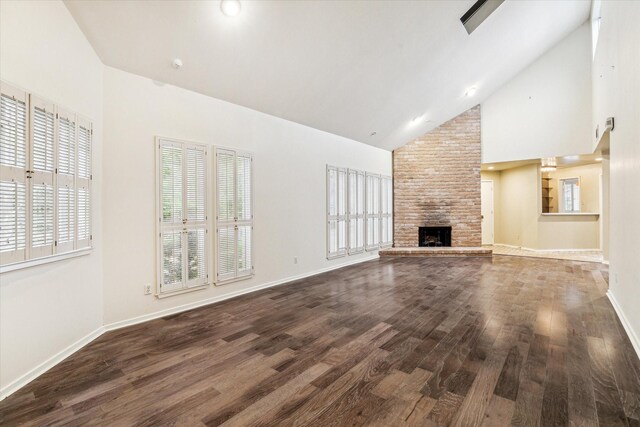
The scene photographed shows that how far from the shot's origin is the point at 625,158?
3.08 meters

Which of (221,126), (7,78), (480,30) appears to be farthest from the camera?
(480,30)

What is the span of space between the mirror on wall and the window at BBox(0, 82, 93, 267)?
9884 millimetres

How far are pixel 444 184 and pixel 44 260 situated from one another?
8.01 meters

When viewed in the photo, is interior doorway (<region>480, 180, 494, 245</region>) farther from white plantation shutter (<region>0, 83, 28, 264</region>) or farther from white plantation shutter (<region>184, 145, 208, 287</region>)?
white plantation shutter (<region>0, 83, 28, 264</region>)

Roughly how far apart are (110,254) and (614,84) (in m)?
6.27

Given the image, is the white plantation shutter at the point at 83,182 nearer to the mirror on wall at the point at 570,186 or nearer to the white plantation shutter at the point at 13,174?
the white plantation shutter at the point at 13,174

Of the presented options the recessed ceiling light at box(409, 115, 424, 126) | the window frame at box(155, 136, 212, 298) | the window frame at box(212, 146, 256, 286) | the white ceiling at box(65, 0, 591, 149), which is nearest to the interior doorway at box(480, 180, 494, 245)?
the white ceiling at box(65, 0, 591, 149)

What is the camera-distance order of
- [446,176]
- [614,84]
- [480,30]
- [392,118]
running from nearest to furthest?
[614,84] < [480,30] < [392,118] < [446,176]

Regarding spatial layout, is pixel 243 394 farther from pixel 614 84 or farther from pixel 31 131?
pixel 614 84

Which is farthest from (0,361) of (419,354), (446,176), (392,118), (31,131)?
(446,176)

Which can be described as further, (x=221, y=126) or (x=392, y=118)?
(x=392, y=118)

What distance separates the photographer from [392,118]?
6340 mm

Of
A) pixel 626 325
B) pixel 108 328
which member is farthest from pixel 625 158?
pixel 108 328

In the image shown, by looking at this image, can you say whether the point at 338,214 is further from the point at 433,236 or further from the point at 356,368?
the point at 356,368
